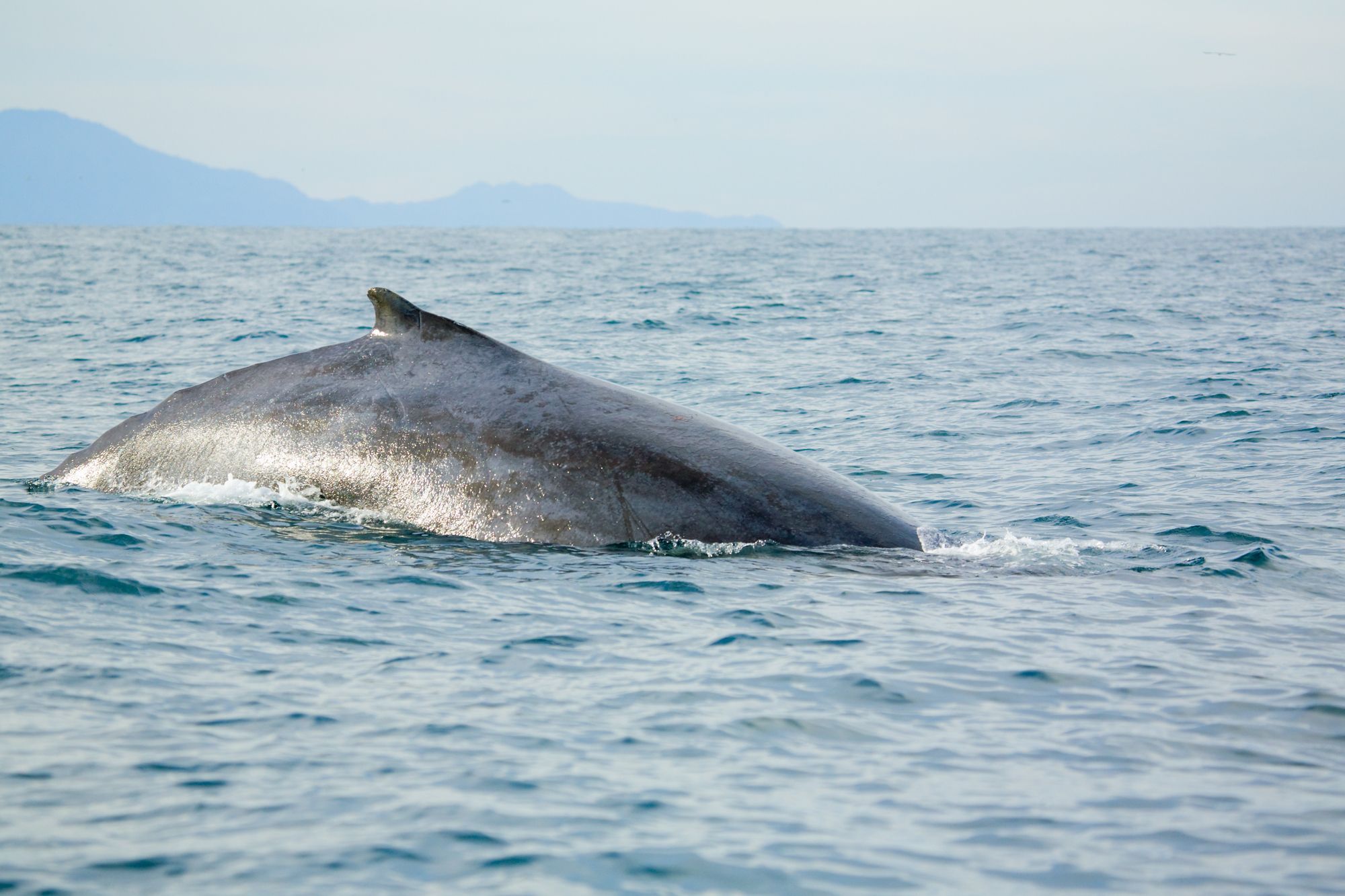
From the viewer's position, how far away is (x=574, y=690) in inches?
267

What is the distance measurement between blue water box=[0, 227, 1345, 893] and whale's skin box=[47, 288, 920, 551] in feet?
0.79

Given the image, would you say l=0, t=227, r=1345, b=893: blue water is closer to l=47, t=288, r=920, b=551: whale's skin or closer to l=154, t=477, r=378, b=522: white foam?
l=154, t=477, r=378, b=522: white foam

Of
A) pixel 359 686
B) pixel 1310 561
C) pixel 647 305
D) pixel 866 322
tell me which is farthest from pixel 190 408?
pixel 647 305

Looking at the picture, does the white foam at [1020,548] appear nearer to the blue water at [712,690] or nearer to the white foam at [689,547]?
the blue water at [712,690]

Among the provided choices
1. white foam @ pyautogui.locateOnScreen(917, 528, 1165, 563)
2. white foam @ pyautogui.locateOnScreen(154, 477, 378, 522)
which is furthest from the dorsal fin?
white foam @ pyautogui.locateOnScreen(917, 528, 1165, 563)

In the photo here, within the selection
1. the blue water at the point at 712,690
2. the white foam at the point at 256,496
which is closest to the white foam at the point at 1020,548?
the blue water at the point at 712,690

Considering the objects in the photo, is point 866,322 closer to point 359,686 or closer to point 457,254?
point 359,686

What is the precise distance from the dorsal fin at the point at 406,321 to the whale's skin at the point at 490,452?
0.04ft

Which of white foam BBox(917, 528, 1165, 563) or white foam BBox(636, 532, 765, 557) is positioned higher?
white foam BBox(636, 532, 765, 557)

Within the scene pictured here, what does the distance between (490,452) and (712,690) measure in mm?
3221

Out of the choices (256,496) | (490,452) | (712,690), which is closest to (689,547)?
(490,452)

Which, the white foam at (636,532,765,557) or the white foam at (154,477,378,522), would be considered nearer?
the white foam at (636,532,765,557)

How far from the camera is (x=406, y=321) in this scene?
10.0 m

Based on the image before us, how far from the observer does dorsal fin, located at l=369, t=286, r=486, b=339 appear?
993cm
